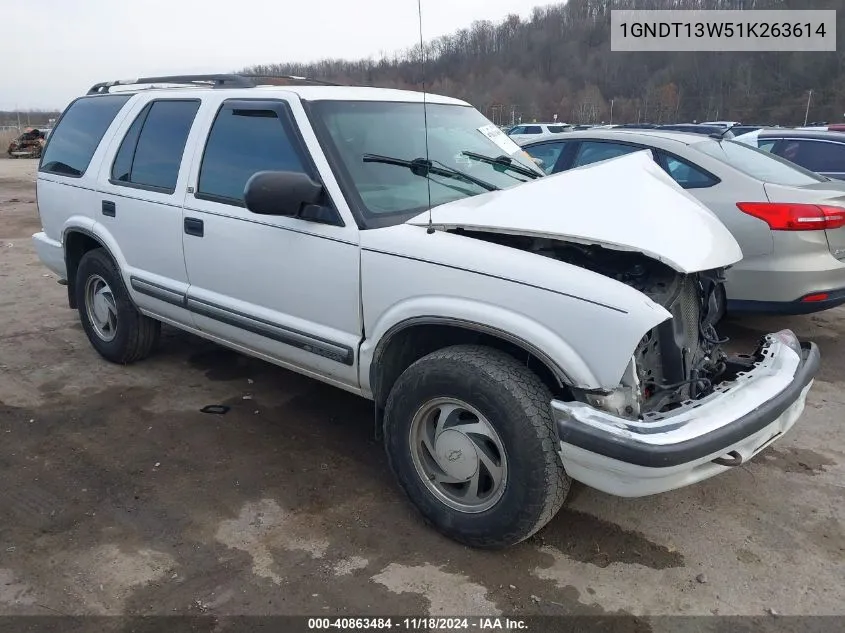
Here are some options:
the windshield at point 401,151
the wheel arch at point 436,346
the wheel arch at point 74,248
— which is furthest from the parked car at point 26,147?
the wheel arch at point 436,346

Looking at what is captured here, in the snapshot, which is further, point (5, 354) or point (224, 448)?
point (5, 354)

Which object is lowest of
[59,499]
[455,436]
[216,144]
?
[59,499]

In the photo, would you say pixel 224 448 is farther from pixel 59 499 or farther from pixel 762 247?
pixel 762 247

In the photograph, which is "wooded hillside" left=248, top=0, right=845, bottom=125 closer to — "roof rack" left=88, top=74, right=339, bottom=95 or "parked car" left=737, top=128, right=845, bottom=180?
"parked car" left=737, top=128, right=845, bottom=180

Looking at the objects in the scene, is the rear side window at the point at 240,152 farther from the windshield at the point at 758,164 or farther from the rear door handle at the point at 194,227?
the windshield at the point at 758,164

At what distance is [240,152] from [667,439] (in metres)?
2.64

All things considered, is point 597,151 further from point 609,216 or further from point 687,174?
point 609,216

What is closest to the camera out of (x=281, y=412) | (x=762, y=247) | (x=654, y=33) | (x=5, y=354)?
(x=281, y=412)

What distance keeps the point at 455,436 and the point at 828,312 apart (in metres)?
5.17

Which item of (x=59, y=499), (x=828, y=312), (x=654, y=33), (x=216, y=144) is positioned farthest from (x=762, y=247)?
(x=654, y=33)

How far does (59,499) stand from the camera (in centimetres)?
328

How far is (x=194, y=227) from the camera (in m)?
3.87

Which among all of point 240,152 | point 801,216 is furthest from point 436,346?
point 801,216

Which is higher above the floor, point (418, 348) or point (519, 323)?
point (519, 323)
